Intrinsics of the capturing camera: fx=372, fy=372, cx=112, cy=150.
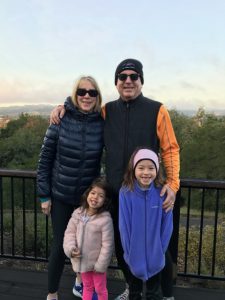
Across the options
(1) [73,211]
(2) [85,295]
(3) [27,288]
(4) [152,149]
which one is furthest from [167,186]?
(3) [27,288]

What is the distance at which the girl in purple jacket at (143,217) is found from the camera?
95.0 inches

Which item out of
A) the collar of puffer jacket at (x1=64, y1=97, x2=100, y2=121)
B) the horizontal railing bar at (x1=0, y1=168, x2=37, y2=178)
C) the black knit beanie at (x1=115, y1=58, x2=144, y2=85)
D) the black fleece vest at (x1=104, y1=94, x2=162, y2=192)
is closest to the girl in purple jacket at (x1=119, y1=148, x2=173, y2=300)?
the black fleece vest at (x1=104, y1=94, x2=162, y2=192)

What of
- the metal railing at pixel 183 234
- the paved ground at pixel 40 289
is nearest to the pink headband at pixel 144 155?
the metal railing at pixel 183 234

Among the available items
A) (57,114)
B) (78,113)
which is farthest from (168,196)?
(57,114)

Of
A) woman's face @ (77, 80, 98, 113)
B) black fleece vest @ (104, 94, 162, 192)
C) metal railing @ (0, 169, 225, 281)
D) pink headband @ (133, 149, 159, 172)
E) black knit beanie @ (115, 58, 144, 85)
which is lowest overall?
metal railing @ (0, 169, 225, 281)

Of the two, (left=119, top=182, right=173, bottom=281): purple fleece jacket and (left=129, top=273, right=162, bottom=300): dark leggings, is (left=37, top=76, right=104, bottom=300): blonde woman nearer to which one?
(left=119, top=182, right=173, bottom=281): purple fleece jacket

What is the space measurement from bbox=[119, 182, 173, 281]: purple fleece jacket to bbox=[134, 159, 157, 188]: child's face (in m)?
0.06

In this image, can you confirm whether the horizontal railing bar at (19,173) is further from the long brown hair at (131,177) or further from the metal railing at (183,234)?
→ the long brown hair at (131,177)

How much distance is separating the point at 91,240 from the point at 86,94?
3.31 feet

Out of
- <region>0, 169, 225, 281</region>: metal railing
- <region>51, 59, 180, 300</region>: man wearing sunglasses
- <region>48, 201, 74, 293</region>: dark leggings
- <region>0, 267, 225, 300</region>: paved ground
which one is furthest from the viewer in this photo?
<region>0, 169, 225, 281</region>: metal railing

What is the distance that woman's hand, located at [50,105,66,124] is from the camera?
2600 millimetres

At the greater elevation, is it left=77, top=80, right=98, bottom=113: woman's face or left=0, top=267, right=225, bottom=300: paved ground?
left=77, top=80, right=98, bottom=113: woman's face

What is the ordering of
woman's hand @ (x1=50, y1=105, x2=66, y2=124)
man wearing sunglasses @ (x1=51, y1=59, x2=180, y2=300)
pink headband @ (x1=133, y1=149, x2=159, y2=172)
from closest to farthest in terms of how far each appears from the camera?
pink headband @ (x1=133, y1=149, x2=159, y2=172) < man wearing sunglasses @ (x1=51, y1=59, x2=180, y2=300) < woman's hand @ (x1=50, y1=105, x2=66, y2=124)

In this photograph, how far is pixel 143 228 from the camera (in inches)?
96.6
